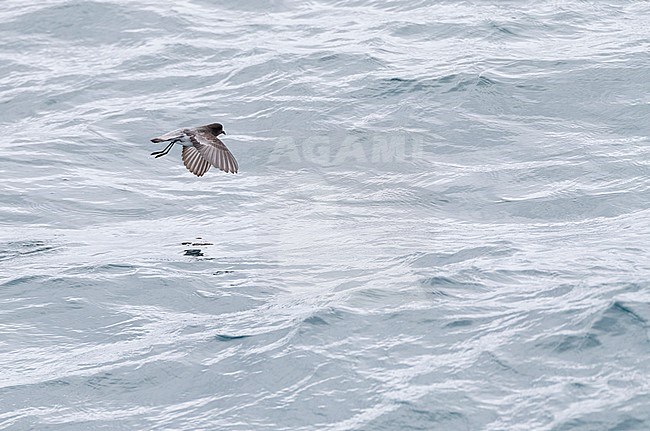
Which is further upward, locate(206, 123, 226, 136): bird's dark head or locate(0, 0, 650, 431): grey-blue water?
locate(206, 123, 226, 136): bird's dark head

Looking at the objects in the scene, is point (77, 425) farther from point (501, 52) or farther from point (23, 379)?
point (501, 52)

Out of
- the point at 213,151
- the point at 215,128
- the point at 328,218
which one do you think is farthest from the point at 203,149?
the point at 328,218

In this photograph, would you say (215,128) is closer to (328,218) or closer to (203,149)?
(203,149)

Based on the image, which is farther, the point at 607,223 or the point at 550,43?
the point at 550,43

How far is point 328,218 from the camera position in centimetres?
1338

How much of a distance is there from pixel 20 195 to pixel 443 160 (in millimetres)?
5165

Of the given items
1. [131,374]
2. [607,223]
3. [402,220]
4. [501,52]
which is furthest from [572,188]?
[131,374]

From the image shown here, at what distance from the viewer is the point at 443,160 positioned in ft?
48.1

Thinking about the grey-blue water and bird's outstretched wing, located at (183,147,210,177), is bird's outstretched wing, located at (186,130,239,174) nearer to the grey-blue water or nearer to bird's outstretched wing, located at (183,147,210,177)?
bird's outstretched wing, located at (183,147,210,177)

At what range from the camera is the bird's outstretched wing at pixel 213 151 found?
12.7m

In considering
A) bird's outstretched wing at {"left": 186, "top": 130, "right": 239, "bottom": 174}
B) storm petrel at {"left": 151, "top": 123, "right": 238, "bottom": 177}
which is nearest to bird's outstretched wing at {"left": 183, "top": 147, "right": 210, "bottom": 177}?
storm petrel at {"left": 151, "top": 123, "right": 238, "bottom": 177}

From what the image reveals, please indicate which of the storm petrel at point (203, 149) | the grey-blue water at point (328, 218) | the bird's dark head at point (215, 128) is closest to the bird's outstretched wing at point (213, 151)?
the storm petrel at point (203, 149)

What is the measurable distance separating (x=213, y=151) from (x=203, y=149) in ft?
0.46

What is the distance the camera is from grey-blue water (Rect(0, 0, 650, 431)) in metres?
9.45
